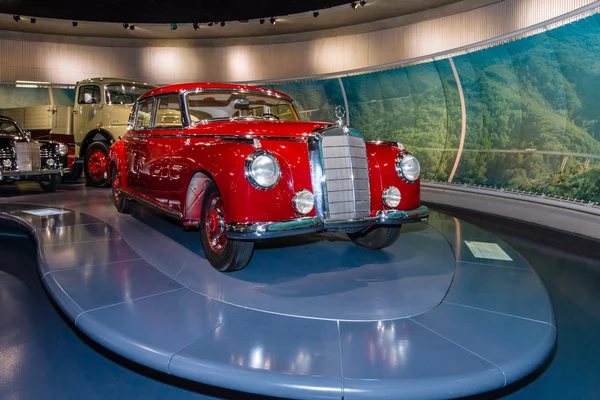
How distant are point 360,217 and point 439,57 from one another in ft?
21.8

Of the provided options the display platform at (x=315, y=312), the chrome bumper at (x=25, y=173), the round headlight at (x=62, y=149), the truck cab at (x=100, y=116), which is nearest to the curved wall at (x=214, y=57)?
the truck cab at (x=100, y=116)

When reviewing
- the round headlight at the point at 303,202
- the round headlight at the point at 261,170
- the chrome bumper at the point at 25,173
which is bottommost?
the chrome bumper at the point at 25,173

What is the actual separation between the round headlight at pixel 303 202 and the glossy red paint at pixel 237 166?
30mm

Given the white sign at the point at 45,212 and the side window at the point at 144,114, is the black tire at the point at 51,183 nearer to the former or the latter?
the white sign at the point at 45,212

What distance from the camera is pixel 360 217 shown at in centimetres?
336

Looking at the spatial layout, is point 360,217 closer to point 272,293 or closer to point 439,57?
point 272,293

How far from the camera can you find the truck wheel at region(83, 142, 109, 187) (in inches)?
359

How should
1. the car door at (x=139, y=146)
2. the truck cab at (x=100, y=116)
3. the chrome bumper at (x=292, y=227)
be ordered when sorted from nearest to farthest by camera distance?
the chrome bumper at (x=292, y=227), the car door at (x=139, y=146), the truck cab at (x=100, y=116)

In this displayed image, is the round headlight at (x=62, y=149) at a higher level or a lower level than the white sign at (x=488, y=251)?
higher

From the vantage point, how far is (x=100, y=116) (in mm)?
9008

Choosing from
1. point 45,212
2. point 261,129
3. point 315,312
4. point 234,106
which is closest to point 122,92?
point 45,212

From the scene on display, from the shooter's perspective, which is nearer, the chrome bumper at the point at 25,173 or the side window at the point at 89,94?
the chrome bumper at the point at 25,173

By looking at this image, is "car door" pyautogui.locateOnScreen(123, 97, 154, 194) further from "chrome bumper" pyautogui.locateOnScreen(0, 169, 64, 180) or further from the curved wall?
the curved wall

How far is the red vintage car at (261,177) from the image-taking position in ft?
9.85
